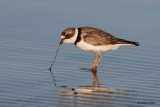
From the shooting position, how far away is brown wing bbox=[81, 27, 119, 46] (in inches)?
612

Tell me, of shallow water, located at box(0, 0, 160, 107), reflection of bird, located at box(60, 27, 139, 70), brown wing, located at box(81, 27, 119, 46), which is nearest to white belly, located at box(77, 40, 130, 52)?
reflection of bird, located at box(60, 27, 139, 70)

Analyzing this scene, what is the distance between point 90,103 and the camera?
10.8m

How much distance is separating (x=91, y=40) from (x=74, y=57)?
84 cm

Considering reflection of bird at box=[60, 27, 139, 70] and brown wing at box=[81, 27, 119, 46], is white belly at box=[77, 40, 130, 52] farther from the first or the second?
brown wing at box=[81, 27, 119, 46]

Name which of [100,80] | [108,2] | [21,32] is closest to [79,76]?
[100,80]

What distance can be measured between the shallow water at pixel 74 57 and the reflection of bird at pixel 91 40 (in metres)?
0.49

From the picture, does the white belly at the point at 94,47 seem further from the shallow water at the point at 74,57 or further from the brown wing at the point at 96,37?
the shallow water at the point at 74,57

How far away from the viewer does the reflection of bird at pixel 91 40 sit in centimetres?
1546

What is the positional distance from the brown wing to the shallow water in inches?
25.5

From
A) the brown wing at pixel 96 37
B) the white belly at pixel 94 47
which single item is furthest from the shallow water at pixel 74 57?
the brown wing at pixel 96 37

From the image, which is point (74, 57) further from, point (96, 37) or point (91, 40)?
point (96, 37)

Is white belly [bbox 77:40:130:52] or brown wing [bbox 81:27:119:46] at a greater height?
brown wing [bbox 81:27:119:46]

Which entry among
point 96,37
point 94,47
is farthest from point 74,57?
point 96,37

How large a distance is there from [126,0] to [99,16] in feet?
8.12
